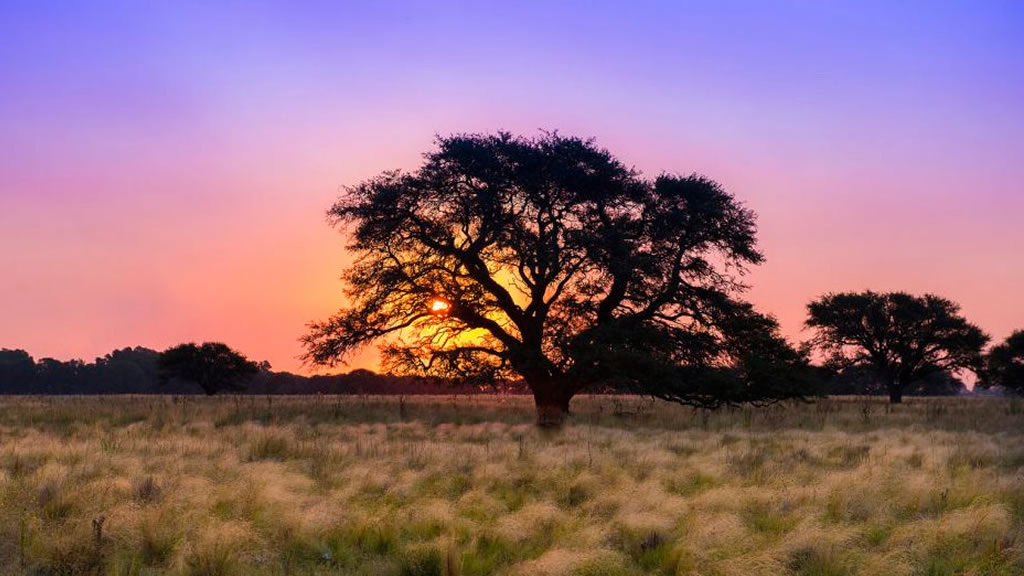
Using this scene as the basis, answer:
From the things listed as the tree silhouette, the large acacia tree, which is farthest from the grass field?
the tree silhouette

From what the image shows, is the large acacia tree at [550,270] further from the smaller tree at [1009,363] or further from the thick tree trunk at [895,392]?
the smaller tree at [1009,363]

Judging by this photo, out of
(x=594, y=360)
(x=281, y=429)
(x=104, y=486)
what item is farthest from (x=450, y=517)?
(x=594, y=360)

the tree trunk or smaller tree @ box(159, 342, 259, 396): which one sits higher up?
smaller tree @ box(159, 342, 259, 396)

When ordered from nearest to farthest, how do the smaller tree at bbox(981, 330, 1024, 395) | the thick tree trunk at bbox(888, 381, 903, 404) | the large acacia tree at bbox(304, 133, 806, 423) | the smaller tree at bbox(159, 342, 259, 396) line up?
the large acacia tree at bbox(304, 133, 806, 423)
the thick tree trunk at bbox(888, 381, 903, 404)
the smaller tree at bbox(981, 330, 1024, 395)
the smaller tree at bbox(159, 342, 259, 396)

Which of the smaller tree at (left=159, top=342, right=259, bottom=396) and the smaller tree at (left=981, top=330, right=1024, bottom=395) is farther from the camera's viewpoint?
the smaller tree at (left=159, top=342, right=259, bottom=396)

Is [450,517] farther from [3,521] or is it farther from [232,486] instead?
[3,521]

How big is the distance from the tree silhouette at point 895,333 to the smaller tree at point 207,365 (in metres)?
41.2

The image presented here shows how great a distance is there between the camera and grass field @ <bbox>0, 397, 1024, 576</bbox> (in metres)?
6.56

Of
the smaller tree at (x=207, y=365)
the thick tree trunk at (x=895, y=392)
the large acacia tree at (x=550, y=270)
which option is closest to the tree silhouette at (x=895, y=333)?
the thick tree trunk at (x=895, y=392)

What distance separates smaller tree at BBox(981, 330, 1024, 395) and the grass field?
4340 cm

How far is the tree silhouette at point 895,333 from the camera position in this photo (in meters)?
49.5

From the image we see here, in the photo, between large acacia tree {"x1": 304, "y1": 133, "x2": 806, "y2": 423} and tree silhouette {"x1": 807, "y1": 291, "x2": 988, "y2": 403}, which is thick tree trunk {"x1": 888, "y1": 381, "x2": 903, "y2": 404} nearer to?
tree silhouette {"x1": 807, "y1": 291, "x2": 988, "y2": 403}

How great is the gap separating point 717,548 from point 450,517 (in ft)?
8.95

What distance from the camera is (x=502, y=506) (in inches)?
347
